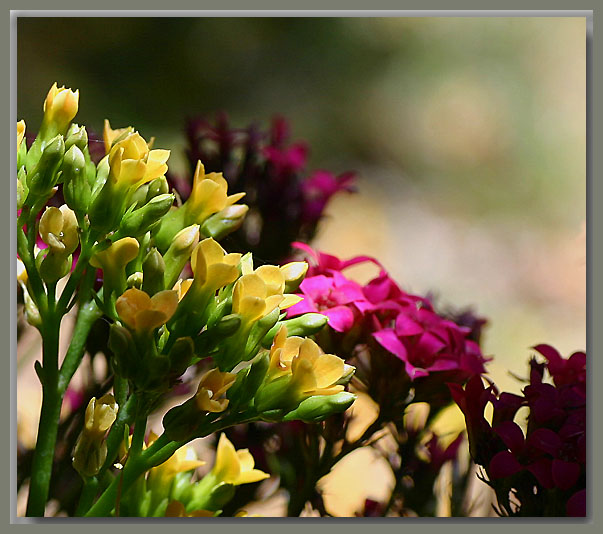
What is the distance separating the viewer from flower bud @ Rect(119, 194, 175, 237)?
58 centimetres

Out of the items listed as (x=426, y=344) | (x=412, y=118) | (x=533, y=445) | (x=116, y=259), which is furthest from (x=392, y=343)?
(x=412, y=118)

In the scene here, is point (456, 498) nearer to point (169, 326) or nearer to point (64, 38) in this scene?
point (169, 326)

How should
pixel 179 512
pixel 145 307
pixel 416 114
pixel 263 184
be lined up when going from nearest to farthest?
pixel 145 307 → pixel 179 512 → pixel 263 184 → pixel 416 114

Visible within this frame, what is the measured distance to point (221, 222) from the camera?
641 millimetres

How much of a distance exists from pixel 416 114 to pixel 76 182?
55 centimetres

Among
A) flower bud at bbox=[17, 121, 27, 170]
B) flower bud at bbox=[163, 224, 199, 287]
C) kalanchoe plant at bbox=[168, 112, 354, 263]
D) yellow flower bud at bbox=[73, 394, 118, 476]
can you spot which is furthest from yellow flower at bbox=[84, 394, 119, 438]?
kalanchoe plant at bbox=[168, 112, 354, 263]

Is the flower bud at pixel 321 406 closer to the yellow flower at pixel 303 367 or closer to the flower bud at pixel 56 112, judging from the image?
the yellow flower at pixel 303 367

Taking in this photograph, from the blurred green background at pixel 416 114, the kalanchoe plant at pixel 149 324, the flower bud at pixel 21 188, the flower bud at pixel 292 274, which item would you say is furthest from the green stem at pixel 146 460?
the blurred green background at pixel 416 114

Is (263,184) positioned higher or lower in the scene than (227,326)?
higher

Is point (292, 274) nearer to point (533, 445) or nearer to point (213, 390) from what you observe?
point (213, 390)

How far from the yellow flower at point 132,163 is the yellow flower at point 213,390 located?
0.49 ft

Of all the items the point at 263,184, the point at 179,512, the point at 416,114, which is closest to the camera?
the point at 179,512

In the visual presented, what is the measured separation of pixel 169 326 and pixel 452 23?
1.74 ft

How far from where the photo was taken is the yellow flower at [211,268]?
53 cm
